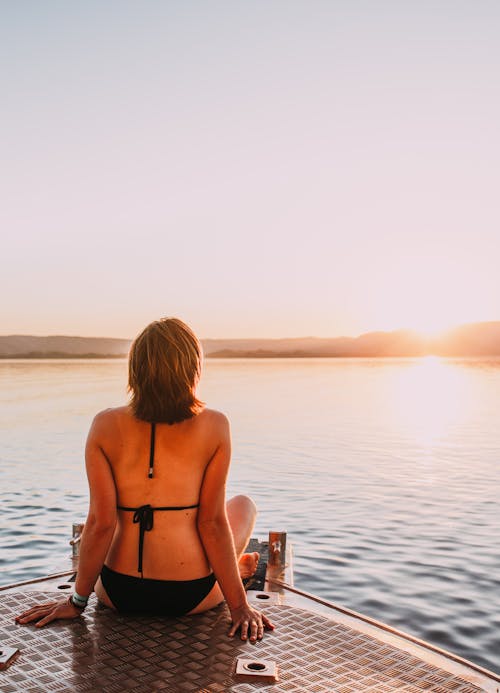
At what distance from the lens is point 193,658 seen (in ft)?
11.9

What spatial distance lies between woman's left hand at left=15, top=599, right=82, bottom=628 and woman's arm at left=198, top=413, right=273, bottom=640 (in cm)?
88

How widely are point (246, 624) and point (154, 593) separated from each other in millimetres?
548

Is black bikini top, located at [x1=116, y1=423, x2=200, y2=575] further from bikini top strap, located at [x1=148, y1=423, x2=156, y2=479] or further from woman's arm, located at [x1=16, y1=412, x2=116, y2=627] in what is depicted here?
woman's arm, located at [x1=16, y1=412, x2=116, y2=627]

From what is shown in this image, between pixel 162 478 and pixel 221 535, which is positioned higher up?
pixel 162 478

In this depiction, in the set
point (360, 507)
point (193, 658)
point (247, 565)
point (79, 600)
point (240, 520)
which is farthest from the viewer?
point (360, 507)

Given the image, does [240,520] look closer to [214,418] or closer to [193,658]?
[214,418]

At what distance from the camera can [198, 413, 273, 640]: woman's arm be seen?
3939mm

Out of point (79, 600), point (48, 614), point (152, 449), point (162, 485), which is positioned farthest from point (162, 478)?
point (48, 614)

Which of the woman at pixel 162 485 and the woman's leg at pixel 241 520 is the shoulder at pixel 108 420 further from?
the woman's leg at pixel 241 520

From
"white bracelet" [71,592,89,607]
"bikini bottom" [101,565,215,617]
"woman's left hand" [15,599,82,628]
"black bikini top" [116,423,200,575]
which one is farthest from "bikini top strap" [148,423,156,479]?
"woman's left hand" [15,599,82,628]

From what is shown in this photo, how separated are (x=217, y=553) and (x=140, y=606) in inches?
23.1

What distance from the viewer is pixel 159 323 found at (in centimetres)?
391

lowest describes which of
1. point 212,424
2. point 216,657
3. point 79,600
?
point 216,657

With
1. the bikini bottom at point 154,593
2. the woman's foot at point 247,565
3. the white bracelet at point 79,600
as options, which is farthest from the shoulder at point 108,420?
the woman's foot at point 247,565
